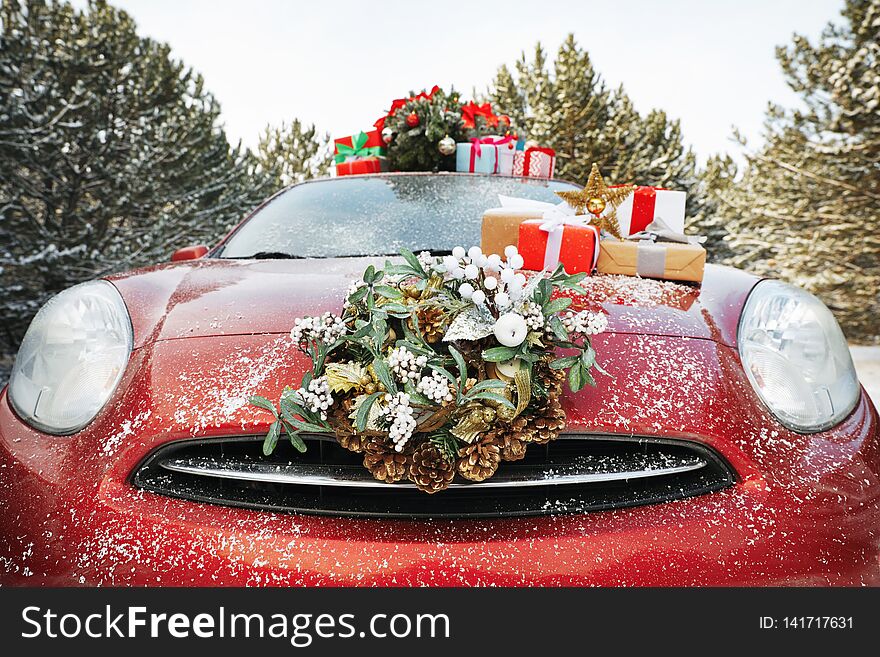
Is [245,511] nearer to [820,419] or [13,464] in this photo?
[13,464]

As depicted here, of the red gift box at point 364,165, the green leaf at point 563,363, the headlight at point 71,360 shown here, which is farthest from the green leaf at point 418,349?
the red gift box at point 364,165

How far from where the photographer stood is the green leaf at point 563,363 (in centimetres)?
105

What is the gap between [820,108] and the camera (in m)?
13.7

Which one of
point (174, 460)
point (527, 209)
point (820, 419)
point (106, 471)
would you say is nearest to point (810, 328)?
point (820, 419)

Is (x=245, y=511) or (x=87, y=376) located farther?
(x=87, y=376)

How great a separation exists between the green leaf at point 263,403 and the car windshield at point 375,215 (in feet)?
3.09

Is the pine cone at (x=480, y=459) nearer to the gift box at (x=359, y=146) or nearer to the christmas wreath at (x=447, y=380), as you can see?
the christmas wreath at (x=447, y=380)

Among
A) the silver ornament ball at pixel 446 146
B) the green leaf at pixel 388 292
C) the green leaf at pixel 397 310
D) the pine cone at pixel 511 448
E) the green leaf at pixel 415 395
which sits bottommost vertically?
the pine cone at pixel 511 448

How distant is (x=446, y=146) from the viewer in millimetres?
3416

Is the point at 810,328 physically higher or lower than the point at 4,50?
lower

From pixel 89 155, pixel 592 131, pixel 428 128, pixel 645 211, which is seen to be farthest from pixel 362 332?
pixel 592 131

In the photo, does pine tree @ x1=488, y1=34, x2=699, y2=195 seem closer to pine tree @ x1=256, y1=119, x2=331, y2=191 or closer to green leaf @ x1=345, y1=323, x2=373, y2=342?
pine tree @ x1=256, y1=119, x2=331, y2=191

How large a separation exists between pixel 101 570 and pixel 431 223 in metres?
1.45

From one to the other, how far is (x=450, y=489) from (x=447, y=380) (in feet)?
0.74
